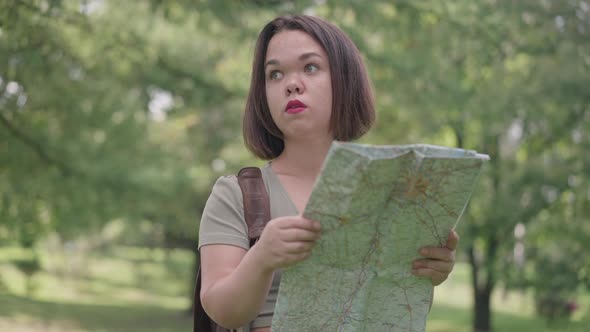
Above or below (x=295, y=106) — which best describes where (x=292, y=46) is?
above

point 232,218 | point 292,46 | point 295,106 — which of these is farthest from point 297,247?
point 292,46

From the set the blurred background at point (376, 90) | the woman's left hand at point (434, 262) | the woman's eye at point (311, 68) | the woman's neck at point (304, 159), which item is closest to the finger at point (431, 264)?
the woman's left hand at point (434, 262)

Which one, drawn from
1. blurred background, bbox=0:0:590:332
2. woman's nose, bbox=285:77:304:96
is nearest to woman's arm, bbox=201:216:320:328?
woman's nose, bbox=285:77:304:96

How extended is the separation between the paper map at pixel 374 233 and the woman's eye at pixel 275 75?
44 cm

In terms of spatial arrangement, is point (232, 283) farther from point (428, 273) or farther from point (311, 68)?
point (311, 68)

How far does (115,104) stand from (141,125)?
71 centimetres

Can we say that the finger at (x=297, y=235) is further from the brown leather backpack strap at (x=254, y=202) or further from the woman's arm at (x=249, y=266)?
the brown leather backpack strap at (x=254, y=202)

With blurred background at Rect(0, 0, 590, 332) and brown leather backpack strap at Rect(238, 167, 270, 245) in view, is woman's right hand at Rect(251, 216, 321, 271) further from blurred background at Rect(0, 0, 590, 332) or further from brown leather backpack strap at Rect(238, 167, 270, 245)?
blurred background at Rect(0, 0, 590, 332)

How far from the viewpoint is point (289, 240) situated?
122 cm

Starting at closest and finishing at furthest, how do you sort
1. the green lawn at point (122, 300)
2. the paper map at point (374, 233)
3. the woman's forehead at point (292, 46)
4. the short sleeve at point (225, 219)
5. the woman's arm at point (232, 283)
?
1. the paper map at point (374, 233)
2. the woman's arm at point (232, 283)
3. the short sleeve at point (225, 219)
4. the woman's forehead at point (292, 46)
5. the green lawn at point (122, 300)

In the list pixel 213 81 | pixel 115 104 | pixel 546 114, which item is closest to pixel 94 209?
pixel 115 104

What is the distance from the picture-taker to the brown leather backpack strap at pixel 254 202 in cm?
147

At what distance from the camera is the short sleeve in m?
1.44

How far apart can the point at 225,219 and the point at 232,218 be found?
2cm
